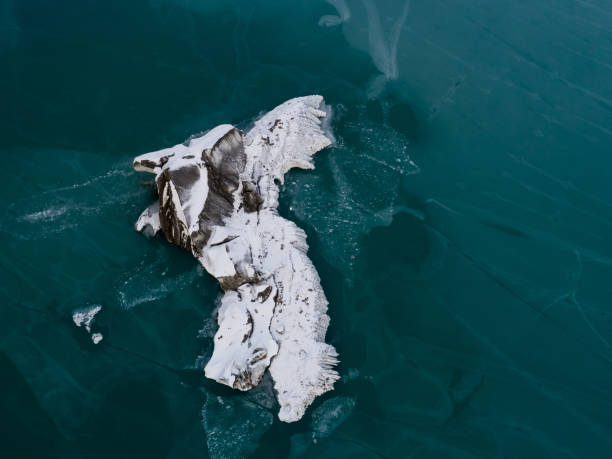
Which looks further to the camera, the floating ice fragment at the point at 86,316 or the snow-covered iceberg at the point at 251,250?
the floating ice fragment at the point at 86,316

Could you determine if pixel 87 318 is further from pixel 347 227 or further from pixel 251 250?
pixel 347 227

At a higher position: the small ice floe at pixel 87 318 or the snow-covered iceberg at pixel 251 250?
the snow-covered iceberg at pixel 251 250

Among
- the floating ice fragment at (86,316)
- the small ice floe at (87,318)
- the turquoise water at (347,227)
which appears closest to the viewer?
the turquoise water at (347,227)

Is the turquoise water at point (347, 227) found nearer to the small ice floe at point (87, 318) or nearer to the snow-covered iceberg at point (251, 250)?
the small ice floe at point (87, 318)

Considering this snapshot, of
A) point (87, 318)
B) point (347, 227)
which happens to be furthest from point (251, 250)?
point (87, 318)

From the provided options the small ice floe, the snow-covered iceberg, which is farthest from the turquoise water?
the snow-covered iceberg

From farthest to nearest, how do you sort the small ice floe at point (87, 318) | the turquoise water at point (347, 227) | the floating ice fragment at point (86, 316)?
the floating ice fragment at point (86, 316) < the small ice floe at point (87, 318) < the turquoise water at point (347, 227)

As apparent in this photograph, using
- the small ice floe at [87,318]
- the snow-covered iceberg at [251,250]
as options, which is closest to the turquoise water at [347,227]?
the small ice floe at [87,318]

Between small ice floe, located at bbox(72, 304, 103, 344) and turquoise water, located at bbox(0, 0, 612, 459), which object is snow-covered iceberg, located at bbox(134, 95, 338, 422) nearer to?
turquoise water, located at bbox(0, 0, 612, 459)
